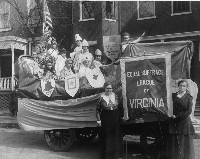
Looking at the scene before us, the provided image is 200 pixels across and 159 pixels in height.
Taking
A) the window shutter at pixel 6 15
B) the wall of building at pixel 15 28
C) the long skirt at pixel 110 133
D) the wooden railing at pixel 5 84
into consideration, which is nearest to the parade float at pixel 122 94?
the long skirt at pixel 110 133

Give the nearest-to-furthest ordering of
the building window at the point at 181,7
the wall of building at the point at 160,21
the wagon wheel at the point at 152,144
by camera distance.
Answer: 1. the wagon wheel at the point at 152,144
2. the wall of building at the point at 160,21
3. the building window at the point at 181,7

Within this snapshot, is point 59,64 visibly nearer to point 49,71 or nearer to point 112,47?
point 49,71

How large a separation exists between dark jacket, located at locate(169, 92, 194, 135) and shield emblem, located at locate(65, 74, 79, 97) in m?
2.59

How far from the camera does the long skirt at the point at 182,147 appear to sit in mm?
6734

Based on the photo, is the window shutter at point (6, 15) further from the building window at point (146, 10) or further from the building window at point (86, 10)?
the building window at point (146, 10)

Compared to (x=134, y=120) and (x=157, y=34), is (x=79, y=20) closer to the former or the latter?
(x=157, y=34)

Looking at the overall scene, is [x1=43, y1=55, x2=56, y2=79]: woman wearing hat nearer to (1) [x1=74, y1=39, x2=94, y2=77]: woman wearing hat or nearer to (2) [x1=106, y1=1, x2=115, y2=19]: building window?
(1) [x1=74, y1=39, x2=94, y2=77]: woman wearing hat

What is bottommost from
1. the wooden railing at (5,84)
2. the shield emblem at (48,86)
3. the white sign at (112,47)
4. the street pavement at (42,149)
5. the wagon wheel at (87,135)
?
the street pavement at (42,149)

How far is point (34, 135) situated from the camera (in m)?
11.8

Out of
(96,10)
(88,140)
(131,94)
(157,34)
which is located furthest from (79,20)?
(131,94)

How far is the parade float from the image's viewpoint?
7.06 m

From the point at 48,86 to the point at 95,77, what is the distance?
4.78 feet

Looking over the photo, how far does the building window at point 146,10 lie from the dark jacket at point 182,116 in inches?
524

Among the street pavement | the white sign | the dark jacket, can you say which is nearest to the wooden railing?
the street pavement
